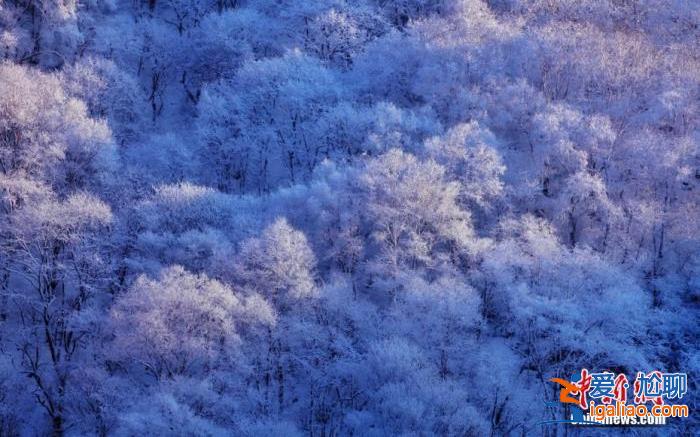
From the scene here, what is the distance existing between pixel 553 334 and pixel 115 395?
26.2 metres

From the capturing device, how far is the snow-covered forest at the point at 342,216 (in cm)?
4119

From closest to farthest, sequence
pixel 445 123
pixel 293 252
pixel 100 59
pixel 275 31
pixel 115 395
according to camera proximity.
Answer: pixel 115 395 < pixel 293 252 < pixel 445 123 < pixel 100 59 < pixel 275 31

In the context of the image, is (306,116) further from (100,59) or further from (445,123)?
(100,59)

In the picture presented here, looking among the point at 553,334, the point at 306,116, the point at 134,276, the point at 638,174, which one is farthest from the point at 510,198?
the point at 134,276

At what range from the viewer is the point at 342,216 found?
1950 inches

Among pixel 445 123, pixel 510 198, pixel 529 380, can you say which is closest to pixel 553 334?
pixel 529 380

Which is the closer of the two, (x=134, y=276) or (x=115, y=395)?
(x=115, y=395)

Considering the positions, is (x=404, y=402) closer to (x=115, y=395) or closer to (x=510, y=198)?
(x=115, y=395)

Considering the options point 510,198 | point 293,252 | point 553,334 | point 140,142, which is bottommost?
point 553,334

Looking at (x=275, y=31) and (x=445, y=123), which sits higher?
(x=275, y=31)

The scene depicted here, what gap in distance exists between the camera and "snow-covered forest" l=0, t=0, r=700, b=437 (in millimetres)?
41188

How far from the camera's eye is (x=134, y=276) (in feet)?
155

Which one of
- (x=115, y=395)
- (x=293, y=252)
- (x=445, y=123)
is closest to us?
(x=115, y=395)

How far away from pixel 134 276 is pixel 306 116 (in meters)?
23.1
